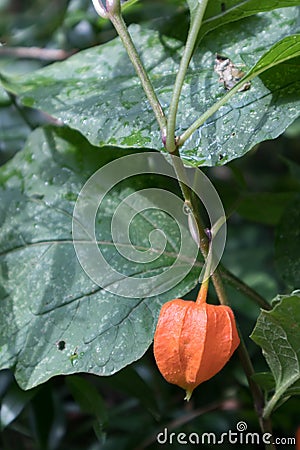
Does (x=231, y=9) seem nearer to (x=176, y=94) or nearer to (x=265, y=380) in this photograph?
(x=176, y=94)

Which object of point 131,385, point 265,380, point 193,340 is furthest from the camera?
point 131,385

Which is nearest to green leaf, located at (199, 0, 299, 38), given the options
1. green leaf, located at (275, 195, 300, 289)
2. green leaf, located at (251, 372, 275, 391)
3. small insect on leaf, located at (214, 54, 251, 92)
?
small insect on leaf, located at (214, 54, 251, 92)

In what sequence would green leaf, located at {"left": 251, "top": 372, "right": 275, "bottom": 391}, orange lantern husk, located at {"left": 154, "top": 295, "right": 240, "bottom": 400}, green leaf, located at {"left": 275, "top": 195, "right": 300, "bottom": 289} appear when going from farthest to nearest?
green leaf, located at {"left": 275, "top": 195, "right": 300, "bottom": 289} < green leaf, located at {"left": 251, "top": 372, "right": 275, "bottom": 391} < orange lantern husk, located at {"left": 154, "top": 295, "right": 240, "bottom": 400}

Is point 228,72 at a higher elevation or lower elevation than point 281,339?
higher

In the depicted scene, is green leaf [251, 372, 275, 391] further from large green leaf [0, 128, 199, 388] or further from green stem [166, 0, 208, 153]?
green stem [166, 0, 208, 153]

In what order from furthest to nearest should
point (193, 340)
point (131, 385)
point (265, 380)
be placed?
point (131, 385) → point (265, 380) → point (193, 340)

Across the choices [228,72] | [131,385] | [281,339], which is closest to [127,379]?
[131,385]

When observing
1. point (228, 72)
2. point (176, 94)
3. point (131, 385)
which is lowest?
point (131, 385)

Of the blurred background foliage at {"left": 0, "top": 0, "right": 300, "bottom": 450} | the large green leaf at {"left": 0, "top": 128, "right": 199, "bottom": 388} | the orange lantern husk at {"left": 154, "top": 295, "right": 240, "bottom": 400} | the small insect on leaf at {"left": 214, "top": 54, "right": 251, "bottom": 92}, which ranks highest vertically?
the small insect on leaf at {"left": 214, "top": 54, "right": 251, "bottom": 92}

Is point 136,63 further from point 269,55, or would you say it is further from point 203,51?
point 203,51
